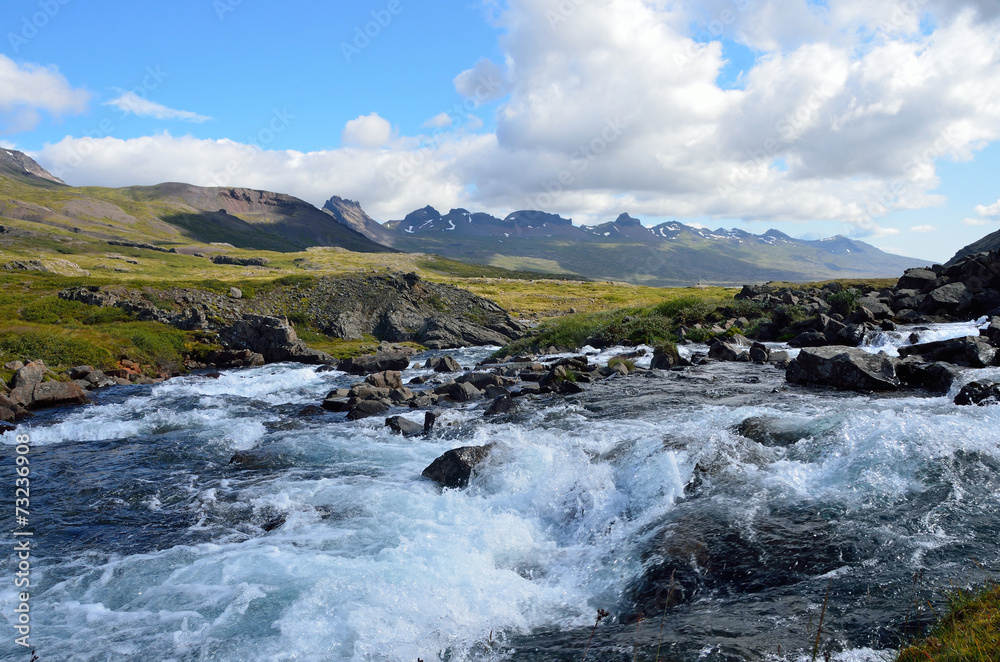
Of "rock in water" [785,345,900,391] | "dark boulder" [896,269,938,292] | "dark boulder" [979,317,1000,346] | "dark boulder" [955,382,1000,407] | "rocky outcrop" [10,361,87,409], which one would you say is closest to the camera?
"dark boulder" [955,382,1000,407]

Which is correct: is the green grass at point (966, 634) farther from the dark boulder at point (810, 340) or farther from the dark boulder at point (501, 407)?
the dark boulder at point (810, 340)

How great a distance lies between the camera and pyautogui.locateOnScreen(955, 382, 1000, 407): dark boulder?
15.4 meters

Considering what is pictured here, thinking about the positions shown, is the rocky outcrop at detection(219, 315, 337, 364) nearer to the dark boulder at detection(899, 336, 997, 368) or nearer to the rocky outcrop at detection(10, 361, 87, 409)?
the rocky outcrop at detection(10, 361, 87, 409)

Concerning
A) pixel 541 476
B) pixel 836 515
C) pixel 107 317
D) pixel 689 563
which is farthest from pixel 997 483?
pixel 107 317

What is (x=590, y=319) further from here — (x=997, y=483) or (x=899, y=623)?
(x=899, y=623)

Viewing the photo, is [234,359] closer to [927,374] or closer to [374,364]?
[374,364]

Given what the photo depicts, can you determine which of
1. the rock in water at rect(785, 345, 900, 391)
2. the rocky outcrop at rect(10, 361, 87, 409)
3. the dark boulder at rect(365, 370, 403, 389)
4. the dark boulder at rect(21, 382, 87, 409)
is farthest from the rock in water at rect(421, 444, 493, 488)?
the rocky outcrop at rect(10, 361, 87, 409)

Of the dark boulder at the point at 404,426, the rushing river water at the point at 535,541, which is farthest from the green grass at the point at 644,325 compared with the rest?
the dark boulder at the point at 404,426

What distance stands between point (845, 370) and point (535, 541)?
1645 cm

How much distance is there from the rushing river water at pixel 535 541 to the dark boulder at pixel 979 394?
690 millimetres

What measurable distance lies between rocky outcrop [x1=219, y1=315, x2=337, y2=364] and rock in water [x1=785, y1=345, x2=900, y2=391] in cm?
2937

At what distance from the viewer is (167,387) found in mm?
28953

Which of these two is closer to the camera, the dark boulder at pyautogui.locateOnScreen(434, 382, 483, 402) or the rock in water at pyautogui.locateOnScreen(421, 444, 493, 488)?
the rock in water at pyautogui.locateOnScreen(421, 444, 493, 488)

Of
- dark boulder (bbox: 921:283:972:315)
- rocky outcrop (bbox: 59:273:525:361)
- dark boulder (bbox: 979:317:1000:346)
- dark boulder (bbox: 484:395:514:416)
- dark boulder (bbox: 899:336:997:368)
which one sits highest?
dark boulder (bbox: 921:283:972:315)
